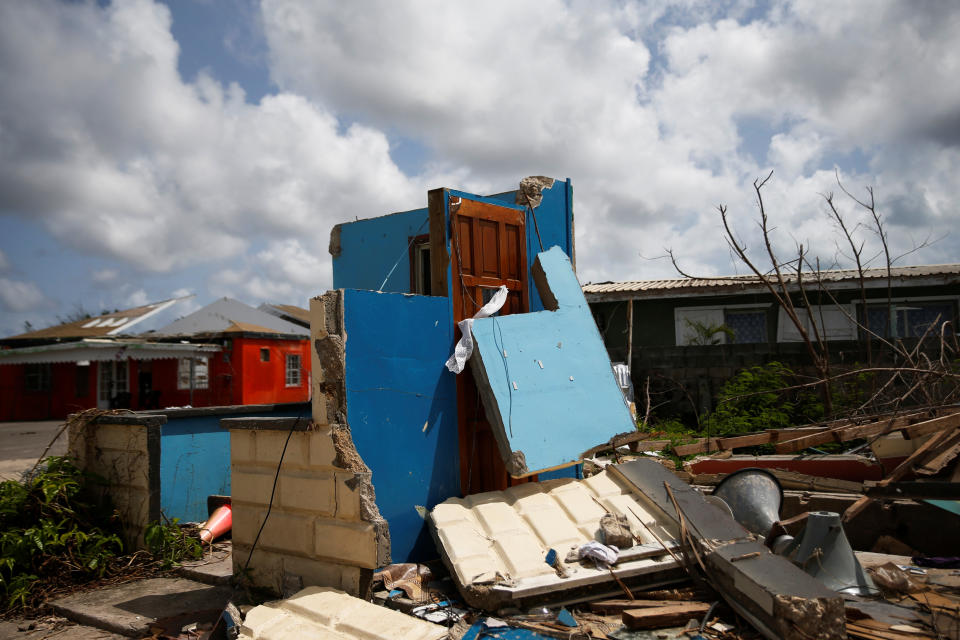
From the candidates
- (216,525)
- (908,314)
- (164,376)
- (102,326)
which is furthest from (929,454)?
(102,326)

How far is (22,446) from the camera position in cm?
1456

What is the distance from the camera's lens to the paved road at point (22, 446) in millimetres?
10492

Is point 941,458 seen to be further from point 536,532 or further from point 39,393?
point 39,393

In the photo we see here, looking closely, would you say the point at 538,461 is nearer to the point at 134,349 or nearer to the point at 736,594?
the point at 736,594

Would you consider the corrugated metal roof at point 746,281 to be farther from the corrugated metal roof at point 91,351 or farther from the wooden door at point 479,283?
the corrugated metal roof at point 91,351

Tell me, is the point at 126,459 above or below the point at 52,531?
above

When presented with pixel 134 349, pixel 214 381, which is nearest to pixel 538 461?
pixel 134 349

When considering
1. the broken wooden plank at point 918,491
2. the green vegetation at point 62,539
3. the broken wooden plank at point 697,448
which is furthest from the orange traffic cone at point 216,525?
A: the broken wooden plank at point 918,491

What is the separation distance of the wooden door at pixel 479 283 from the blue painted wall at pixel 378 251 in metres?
0.93

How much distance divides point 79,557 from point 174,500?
1.07 metres

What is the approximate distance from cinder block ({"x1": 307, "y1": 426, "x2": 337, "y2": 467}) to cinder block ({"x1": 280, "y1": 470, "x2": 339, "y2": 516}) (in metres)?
0.08

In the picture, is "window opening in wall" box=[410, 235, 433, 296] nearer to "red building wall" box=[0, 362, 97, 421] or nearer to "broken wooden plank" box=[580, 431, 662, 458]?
"broken wooden plank" box=[580, 431, 662, 458]

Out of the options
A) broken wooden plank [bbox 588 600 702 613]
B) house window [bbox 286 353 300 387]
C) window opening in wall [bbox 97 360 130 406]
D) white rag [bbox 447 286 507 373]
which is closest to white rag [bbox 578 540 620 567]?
broken wooden plank [bbox 588 600 702 613]

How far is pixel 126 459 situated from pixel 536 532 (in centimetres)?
437
